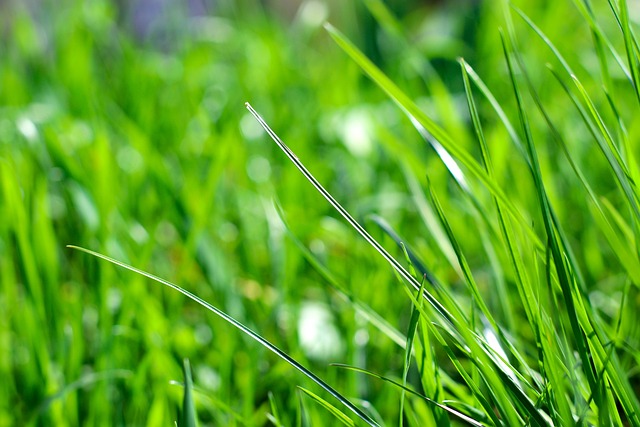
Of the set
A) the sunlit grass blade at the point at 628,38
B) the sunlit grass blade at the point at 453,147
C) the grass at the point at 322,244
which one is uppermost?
the sunlit grass blade at the point at 628,38

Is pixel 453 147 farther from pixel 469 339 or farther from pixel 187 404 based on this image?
pixel 187 404

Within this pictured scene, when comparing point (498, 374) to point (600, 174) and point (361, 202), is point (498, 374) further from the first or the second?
point (600, 174)

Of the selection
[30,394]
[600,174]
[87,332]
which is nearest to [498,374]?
[30,394]

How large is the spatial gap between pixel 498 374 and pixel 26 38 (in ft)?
5.09

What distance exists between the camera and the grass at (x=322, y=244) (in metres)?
0.48

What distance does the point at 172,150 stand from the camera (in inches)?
52.6

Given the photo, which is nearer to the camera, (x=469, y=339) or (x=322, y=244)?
(x=469, y=339)

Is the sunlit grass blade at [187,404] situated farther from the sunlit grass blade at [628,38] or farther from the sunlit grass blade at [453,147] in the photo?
the sunlit grass blade at [628,38]

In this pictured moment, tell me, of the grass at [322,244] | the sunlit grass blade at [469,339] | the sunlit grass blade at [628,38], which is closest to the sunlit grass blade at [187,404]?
the grass at [322,244]

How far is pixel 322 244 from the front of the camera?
0.97 m

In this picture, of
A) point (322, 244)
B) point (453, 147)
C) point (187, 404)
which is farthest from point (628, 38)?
point (322, 244)

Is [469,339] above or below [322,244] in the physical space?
above

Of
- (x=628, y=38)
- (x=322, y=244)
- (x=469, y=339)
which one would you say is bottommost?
(x=322, y=244)

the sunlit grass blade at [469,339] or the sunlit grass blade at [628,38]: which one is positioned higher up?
the sunlit grass blade at [628,38]
